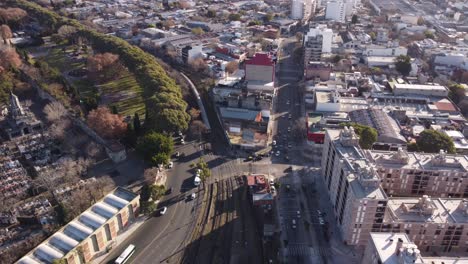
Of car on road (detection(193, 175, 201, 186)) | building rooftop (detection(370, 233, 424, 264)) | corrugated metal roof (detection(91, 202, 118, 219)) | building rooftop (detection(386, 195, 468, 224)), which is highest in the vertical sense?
building rooftop (detection(370, 233, 424, 264))

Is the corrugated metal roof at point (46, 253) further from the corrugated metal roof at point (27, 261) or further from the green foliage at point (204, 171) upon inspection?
the green foliage at point (204, 171)

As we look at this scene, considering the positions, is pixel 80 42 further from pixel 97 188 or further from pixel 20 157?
pixel 97 188

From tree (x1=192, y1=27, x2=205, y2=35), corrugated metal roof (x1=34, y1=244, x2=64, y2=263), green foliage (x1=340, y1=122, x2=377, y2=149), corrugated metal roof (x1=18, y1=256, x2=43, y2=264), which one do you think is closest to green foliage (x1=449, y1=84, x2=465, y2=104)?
green foliage (x1=340, y1=122, x2=377, y2=149)

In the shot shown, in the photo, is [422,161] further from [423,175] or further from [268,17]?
[268,17]

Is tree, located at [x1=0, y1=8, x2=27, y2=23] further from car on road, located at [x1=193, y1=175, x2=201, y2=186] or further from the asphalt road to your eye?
car on road, located at [x1=193, y1=175, x2=201, y2=186]

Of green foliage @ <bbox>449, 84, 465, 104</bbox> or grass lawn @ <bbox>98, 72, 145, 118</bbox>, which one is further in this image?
green foliage @ <bbox>449, 84, 465, 104</bbox>

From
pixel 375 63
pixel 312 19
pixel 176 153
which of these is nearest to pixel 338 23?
pixel 312 19
